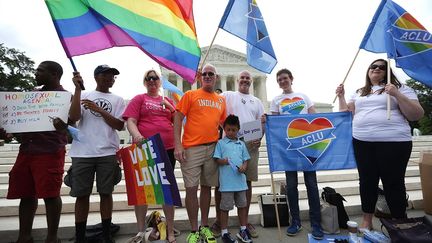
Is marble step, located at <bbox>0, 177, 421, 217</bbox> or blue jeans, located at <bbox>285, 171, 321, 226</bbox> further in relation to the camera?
marble step, located at <bbox>0, 177, 421, 217</bbox>

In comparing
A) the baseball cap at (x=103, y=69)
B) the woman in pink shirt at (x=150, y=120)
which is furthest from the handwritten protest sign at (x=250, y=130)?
the baseball cap at (x=103, y=69)

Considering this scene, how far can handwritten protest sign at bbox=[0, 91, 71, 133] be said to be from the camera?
96.4 inches

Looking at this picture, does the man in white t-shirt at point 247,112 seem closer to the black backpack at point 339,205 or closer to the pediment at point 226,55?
the black backpack at point 339,205

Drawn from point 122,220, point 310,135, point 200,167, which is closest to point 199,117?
point 200,167

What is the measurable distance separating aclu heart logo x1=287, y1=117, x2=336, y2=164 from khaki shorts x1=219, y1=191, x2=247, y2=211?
86 cm

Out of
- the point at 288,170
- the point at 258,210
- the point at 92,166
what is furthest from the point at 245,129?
the point at 92,166

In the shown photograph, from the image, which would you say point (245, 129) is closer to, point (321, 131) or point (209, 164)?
point (209, 164)

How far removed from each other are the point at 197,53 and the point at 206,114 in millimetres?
656

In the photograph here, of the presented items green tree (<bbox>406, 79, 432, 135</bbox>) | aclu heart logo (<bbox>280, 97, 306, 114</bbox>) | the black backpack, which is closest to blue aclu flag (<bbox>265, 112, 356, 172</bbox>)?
aclu heart logo (<bbox>280, 97, 306, 114</bbox>)

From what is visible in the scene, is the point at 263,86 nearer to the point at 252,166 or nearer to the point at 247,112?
the point at 247,112

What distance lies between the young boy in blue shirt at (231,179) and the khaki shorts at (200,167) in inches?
2.6

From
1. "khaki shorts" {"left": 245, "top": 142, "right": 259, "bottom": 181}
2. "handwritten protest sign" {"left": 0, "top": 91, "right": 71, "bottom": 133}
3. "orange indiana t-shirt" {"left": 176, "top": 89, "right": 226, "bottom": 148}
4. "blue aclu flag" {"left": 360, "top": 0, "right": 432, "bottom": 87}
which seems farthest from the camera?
→ "khaki shorts" {"left": 245, "top": 142, "right": 259, "bottom": 181}

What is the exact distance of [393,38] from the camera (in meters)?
3.01

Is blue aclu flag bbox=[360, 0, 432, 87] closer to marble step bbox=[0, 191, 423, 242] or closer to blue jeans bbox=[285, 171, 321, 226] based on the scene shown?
blue jeans bbox=[285, 171, 321, 226]
